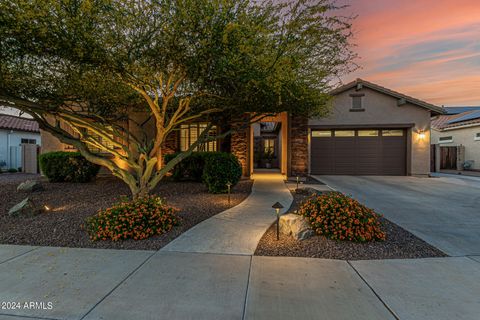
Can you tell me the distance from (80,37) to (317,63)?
508 centimetres

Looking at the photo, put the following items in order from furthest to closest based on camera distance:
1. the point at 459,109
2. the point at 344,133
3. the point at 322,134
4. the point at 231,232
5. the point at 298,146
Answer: the point at 459,109 < the point at 322,134 < the point at 344,133 < the point at 298,146 < the point at 231,232

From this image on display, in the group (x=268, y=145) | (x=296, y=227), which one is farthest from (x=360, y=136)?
(x=296, y=227)

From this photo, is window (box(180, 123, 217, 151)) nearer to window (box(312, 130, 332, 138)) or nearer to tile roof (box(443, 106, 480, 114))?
window (box(312, 130, 332, 138))

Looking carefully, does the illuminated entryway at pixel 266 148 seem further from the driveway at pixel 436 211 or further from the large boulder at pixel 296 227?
the large boulder at pixel 296 227

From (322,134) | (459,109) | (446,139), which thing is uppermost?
(459,109)

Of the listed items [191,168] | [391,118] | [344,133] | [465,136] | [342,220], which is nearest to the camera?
[342,220]

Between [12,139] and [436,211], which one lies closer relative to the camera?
[436,211]

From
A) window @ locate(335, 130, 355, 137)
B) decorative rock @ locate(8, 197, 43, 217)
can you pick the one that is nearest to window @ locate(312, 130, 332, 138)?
window @ locate(335, 130, 355, 137)

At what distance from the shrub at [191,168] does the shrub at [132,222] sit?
4.99 meters

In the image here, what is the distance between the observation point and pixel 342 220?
3.79 m

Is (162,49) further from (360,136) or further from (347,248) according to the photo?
(360,136)

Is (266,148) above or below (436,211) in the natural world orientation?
above

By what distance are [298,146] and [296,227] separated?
8233 mm

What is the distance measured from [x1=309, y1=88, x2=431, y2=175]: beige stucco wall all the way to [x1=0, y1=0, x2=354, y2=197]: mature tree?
24.2 feet
